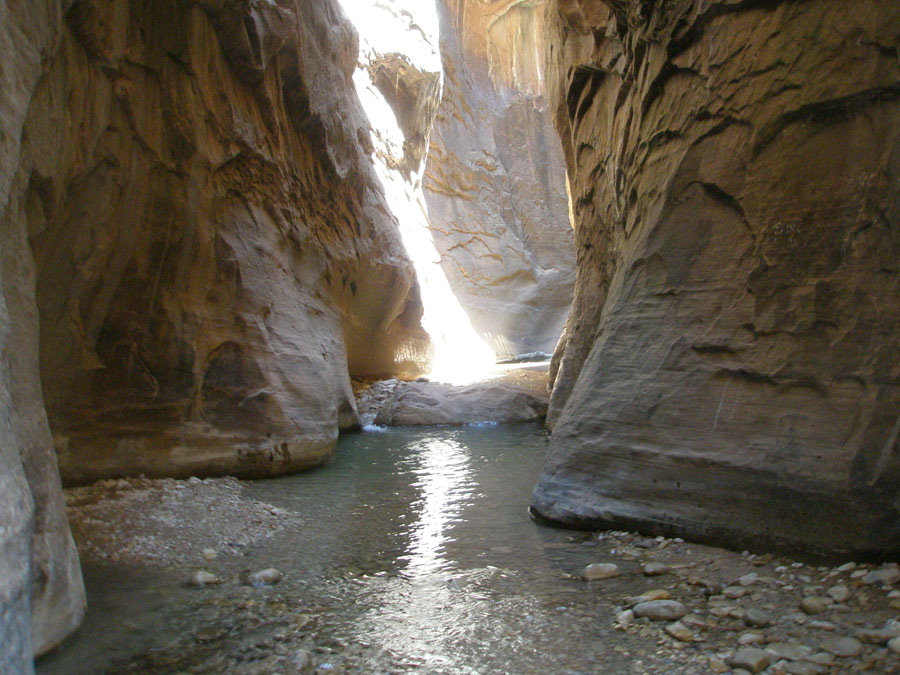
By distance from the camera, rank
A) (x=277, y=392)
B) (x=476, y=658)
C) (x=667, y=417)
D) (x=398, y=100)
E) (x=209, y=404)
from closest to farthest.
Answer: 1. (x=476, y=658)
2. (x=667, y=417)
3. (x=209, y=404)
4. (x=277, y=392)
5. (x=398, y=100)

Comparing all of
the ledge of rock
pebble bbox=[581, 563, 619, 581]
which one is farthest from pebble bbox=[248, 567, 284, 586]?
the ledge of rock

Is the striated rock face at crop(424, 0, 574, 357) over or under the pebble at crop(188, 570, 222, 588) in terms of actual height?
over

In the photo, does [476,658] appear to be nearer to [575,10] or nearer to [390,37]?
[575,10]

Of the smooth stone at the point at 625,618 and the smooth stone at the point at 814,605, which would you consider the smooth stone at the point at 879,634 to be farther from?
the smooth stone at the point at 625,618

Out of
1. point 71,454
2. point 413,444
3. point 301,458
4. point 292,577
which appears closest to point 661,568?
point 292,577

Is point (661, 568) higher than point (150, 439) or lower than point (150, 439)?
lower

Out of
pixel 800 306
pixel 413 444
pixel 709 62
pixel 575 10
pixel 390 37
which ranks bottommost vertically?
pixel 413 444

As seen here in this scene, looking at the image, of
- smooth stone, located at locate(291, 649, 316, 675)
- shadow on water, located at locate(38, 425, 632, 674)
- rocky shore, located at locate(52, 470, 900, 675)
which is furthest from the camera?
shadow on water, located at locate(38, 425, 632, 674)

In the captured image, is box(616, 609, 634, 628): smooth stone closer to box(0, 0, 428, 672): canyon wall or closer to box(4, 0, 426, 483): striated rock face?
box(0, 0, 428, 672): canyon wall

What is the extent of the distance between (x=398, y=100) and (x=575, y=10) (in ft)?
43.8

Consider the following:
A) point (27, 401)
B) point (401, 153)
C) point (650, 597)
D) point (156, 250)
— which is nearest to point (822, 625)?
point (650, 597)

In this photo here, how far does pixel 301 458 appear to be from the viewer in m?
6.16

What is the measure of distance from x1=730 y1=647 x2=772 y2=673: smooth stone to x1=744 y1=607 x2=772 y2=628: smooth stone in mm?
238

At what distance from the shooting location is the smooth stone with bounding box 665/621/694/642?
231 cm
